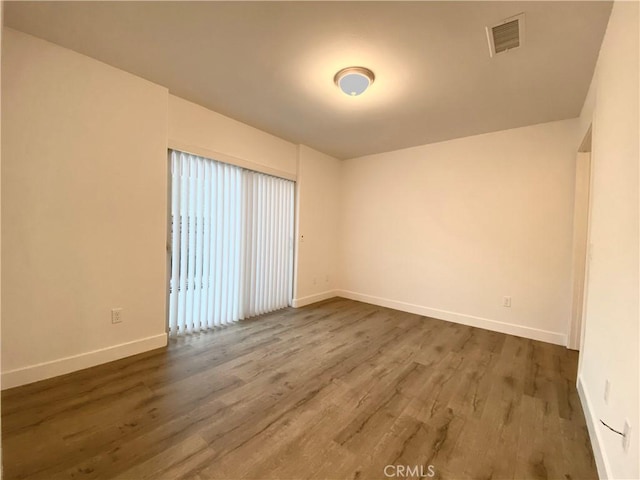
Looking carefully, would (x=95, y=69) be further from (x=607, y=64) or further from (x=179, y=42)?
(x=607, y=64)

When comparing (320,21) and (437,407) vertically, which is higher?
(320,21)

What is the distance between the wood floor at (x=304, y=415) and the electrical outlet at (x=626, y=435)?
0.40 metres

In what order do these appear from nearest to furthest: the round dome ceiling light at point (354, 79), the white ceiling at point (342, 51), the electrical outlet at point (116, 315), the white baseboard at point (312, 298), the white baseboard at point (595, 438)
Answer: the white baseboard at point (595, 438) → the white ceiling at point (342, 51) → the round dome ceiling light at point (354, 79) → the electrical outlet at point (116, 315) → the white baseboard at point (312, 298)

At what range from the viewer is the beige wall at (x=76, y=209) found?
186 cm

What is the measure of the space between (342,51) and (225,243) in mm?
2322

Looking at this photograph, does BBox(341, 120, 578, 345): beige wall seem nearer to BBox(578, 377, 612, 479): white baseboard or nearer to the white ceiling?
the white ceiling

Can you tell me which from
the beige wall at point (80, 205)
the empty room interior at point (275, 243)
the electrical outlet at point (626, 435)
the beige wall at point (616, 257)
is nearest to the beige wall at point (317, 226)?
the empty room interior at point (275, 243)

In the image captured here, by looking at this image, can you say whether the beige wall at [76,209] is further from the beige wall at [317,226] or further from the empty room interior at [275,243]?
the beige wall at [317,226]

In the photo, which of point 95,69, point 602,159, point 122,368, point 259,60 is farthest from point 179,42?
point 602,159

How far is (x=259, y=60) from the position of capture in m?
2.05

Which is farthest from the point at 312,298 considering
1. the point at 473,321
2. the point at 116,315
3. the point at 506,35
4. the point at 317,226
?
the point at 506,35

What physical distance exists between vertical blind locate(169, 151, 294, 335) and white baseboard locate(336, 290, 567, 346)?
149 cm

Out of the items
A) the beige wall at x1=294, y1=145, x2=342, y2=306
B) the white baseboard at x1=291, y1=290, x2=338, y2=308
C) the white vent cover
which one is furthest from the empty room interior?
the beige wall at x1=294, y1=145, x2=342, y2=306

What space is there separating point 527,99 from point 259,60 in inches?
96.7
